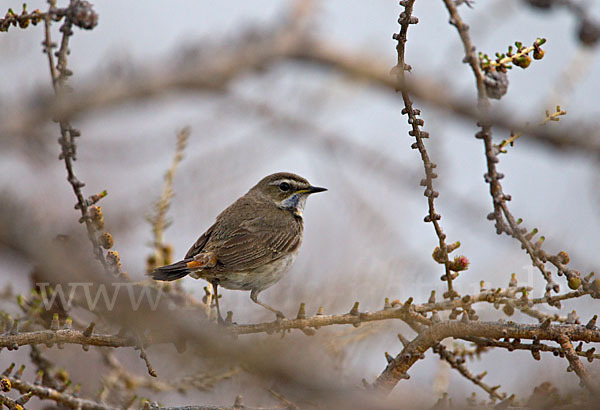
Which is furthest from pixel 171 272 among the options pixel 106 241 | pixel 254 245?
pixel 254 245

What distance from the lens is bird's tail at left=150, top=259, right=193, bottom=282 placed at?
11.0 feet

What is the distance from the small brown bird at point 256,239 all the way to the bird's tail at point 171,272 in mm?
142

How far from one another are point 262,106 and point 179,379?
4.41 meters

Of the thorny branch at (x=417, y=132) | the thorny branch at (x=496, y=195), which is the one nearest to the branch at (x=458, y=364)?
the thorny branch at (x=417, y=132)

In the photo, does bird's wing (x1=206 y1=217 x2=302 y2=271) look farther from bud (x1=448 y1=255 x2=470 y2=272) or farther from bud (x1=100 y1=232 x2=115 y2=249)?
bud (x1=448 y1=255 x2=470 y2=272)

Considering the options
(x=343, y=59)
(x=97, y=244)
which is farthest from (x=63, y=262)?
(x=343, y=59)

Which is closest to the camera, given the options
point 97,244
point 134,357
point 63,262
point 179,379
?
point 63,262

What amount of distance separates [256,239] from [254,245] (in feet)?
0.32

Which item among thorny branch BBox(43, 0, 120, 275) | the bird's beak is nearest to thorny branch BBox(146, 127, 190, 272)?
thorny branch BBox(43, 0, 120, 275)

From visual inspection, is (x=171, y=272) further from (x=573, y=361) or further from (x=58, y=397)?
(x=573, y=361)

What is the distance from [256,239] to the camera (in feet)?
16.2

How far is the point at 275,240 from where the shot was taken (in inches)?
196

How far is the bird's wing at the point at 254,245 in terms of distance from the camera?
15.0ft

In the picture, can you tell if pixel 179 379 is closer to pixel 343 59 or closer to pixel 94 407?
pixel 94 407
